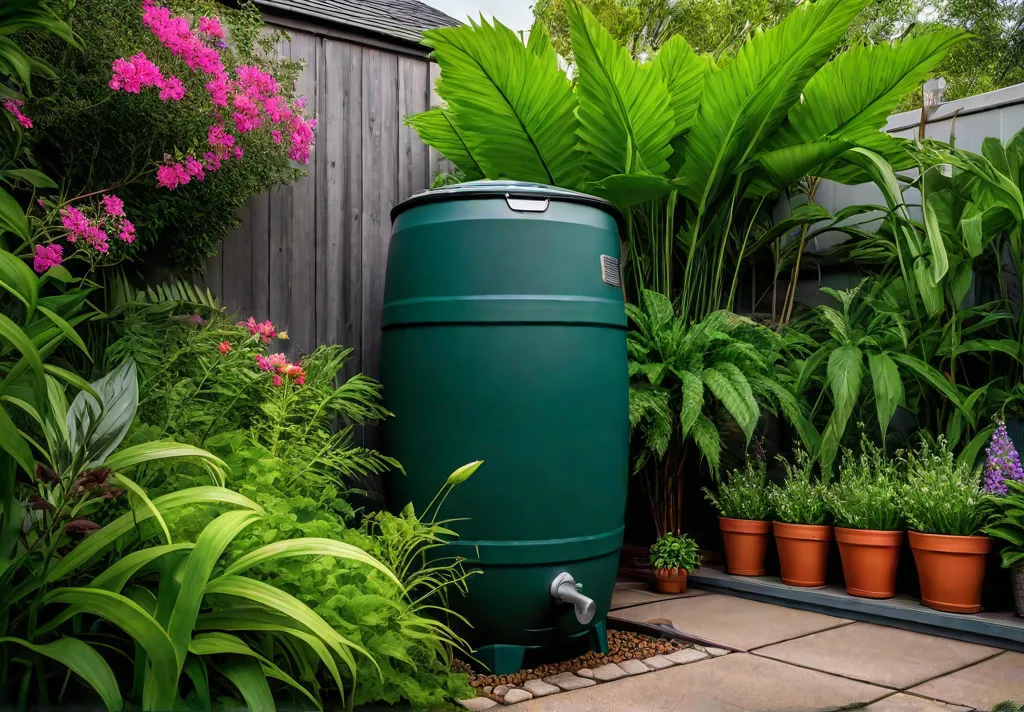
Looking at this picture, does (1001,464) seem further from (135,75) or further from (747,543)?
(135,75)

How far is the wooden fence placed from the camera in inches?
102

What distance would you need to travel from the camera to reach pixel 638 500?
330 cm

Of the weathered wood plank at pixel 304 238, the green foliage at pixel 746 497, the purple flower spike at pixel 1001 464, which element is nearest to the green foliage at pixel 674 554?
the green foliage at pixel 746 497

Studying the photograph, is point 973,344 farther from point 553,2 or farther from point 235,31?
point 553,2

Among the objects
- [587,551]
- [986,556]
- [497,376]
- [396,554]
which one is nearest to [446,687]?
[396,554]

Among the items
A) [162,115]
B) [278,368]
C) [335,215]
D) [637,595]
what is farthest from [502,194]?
[637,595]

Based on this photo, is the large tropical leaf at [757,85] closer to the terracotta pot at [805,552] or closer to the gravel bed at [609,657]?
the terracotta pot at [805,552]

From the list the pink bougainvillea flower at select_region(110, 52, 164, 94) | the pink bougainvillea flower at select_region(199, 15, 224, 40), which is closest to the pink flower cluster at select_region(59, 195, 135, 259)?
the pink bougainvillea flower at select_region(110, 52, 164, 94)

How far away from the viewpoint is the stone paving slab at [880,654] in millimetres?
1919

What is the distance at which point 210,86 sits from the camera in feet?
6.44

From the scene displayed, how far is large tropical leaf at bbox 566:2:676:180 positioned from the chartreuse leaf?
7.20 feet

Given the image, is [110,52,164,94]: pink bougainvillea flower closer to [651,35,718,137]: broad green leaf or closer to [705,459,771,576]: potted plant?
[651,35,718,137]: broad green leaf

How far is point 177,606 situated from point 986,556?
2.35 m

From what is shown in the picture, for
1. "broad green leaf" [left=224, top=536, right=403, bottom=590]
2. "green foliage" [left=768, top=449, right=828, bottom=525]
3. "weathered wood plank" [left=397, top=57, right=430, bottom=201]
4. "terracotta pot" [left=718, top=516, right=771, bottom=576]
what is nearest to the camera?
"broad green leaf" [left=224, top=536, right=403, bottom=590]
